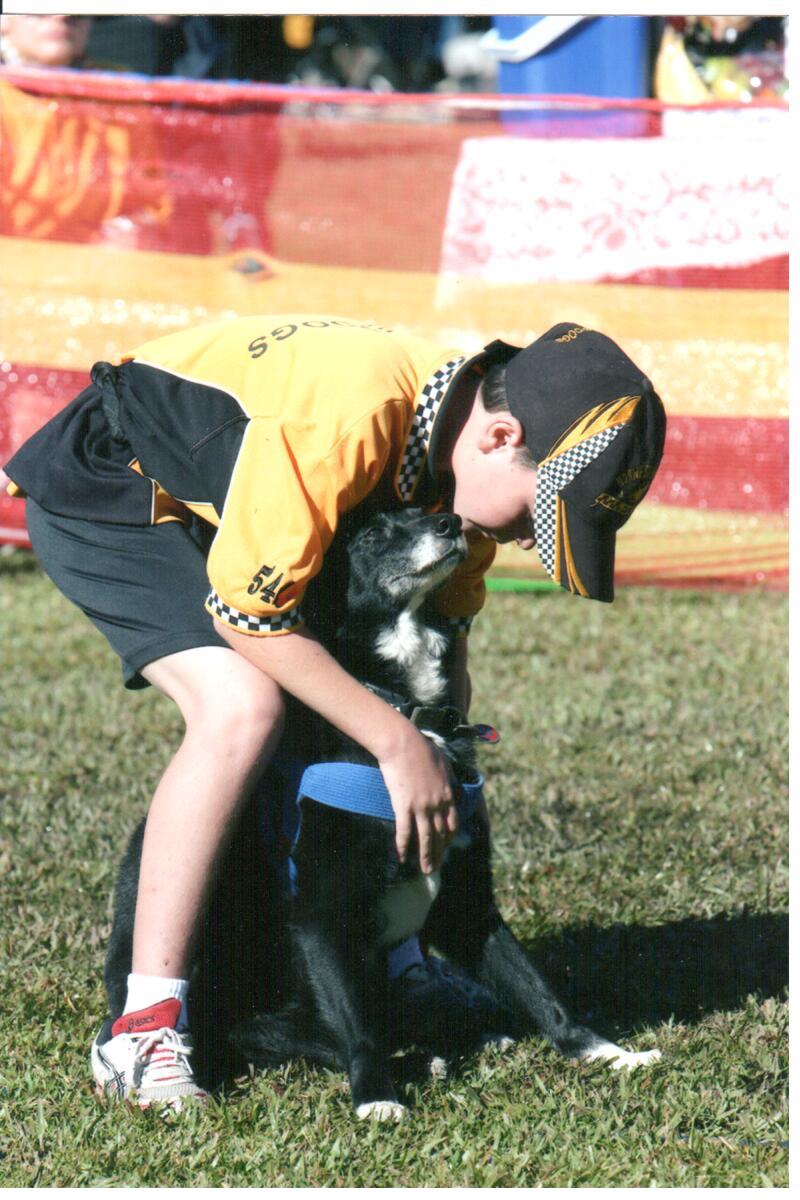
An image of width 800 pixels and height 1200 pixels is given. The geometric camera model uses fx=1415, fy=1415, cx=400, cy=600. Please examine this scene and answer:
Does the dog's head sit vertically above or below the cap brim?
below

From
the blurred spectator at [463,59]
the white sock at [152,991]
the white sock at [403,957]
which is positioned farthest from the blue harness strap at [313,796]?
the blurred spectator at [463,59]

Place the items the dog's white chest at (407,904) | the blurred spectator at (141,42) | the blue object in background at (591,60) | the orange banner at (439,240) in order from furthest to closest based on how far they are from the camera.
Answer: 1. the blurred spectator at (141,42)
2. the blue object in background at (591,60)
3. the orange banner at (439,240)
4. the dog's white chest at (407,904)

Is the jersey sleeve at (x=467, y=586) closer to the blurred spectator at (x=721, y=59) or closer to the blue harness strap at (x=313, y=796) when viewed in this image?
the blue harness strap at (x=313, y=796)

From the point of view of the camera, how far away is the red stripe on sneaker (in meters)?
2.32

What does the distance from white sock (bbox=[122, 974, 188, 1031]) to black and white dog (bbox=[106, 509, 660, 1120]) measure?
91 millimetres

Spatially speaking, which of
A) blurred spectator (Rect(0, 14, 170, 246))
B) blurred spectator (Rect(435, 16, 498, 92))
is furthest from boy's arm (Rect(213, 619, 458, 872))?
blurred spectator (Rect(435, 16, 498, 92))

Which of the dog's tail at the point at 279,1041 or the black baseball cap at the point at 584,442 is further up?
the black baseball cap at the point at 584,442

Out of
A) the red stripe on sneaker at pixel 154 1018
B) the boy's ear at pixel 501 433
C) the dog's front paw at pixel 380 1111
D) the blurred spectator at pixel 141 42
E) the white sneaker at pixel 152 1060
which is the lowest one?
the dog's front paw at pixel 380 1111

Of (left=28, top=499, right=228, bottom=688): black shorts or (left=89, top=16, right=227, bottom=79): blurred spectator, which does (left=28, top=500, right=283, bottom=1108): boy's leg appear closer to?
(left=28, top=499, right=228, bottom=688): black shorts

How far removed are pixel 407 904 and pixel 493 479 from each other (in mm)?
747

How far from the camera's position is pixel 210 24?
952 centimetres

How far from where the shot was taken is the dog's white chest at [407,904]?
2424 millimetres

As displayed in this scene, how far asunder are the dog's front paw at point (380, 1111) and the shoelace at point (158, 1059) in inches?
12.0

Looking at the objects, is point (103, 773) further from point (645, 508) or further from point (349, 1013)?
point (645, 508)
